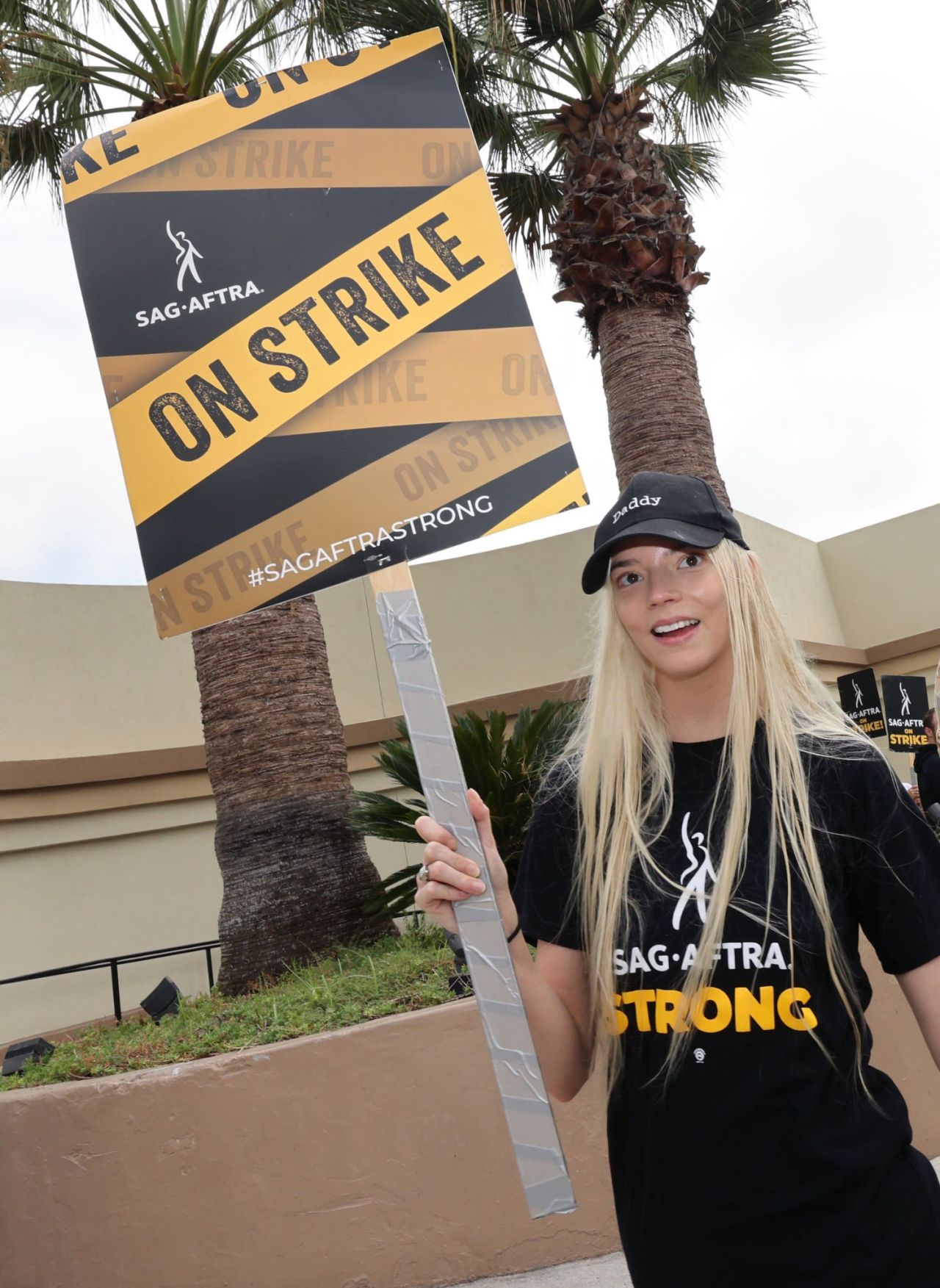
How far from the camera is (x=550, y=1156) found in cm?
187

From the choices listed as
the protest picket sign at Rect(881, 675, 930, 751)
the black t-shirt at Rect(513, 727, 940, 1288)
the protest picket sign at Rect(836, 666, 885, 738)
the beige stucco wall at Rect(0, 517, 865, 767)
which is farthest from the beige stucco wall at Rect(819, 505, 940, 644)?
the black t-shirt at Rect(513, 727, 940, 1288)

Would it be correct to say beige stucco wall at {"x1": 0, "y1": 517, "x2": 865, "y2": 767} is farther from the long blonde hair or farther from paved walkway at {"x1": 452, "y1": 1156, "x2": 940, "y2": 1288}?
the long blonde hair

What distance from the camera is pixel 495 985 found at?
193 cm

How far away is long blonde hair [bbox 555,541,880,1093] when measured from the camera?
1.80 metres

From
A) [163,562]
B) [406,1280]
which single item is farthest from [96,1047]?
[163,562]

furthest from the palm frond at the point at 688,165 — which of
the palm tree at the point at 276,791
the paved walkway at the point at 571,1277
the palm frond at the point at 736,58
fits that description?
the paved walkway at the point at 571,1277

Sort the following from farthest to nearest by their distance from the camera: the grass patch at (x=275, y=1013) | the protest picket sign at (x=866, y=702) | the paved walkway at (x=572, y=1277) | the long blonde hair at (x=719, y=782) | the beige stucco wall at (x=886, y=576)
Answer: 1. the beige stucco wall at (x=886, y=576)
2. the protest picket sign at (x=866, y=702)
3. the grass patch at (x=275, y=1013)
4. the paved walkway at (x=572, y=1277)
5. the long blonde hair at (x=719, y=782)

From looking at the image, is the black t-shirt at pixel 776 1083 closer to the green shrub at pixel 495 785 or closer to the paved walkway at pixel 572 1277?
the paved walkway at pixel 572 1277

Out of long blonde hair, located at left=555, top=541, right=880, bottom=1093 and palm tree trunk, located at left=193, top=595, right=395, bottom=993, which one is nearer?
long blonde hair, located at left=555, top=541, right=880, bottom=1093

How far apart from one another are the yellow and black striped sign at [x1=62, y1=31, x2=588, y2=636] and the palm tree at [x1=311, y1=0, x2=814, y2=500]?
5183mm

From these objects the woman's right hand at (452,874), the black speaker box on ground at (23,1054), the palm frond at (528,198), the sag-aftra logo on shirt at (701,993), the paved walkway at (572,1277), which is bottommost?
the paved walkway at (572,1277)

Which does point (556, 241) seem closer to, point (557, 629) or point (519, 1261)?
point (557, 629)

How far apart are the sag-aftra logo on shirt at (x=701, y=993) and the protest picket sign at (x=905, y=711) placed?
9725mm

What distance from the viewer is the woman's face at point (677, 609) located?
2008mm
